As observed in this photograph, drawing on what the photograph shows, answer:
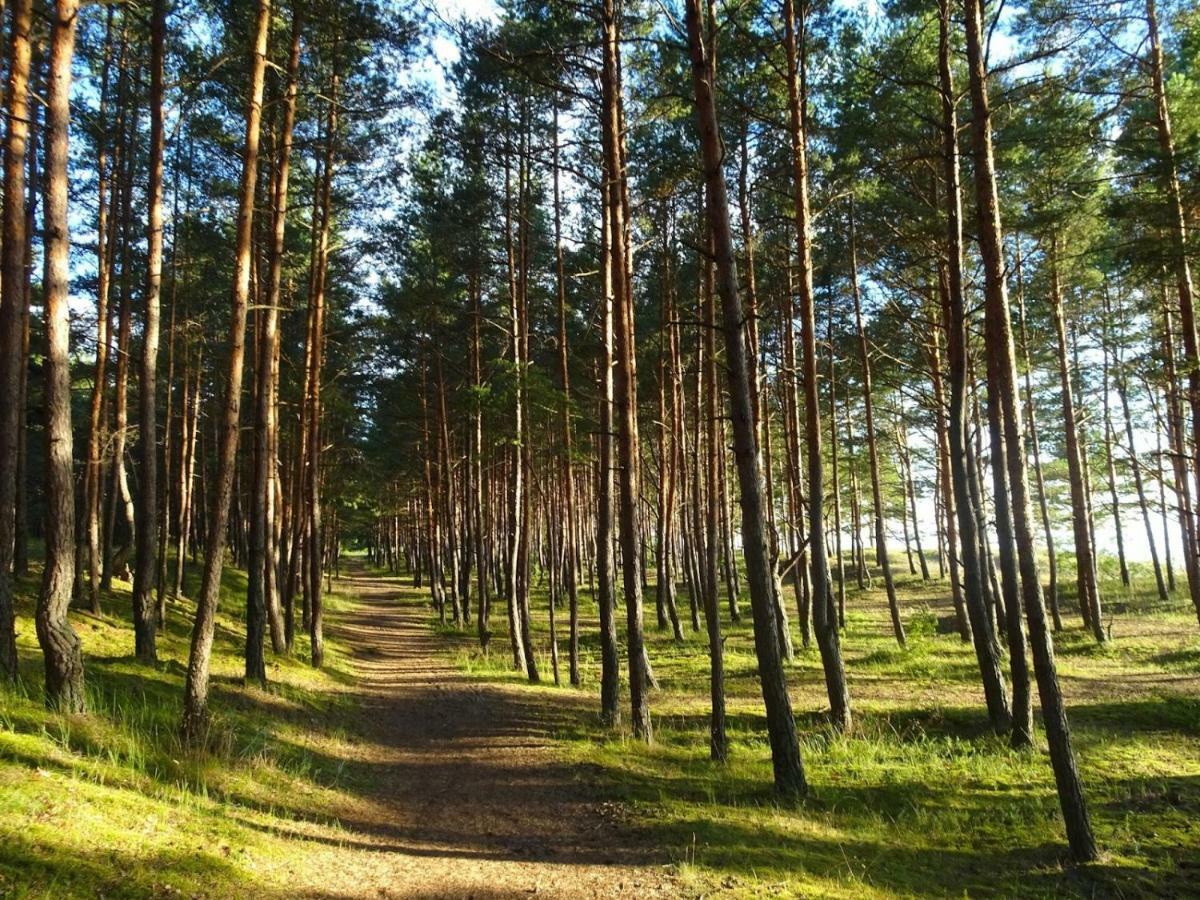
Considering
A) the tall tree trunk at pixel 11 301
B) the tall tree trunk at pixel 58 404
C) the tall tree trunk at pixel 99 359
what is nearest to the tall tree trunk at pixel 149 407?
the tall tree trunk at pixel 11 301

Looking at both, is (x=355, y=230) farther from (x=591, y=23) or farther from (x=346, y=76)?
(x=591, y=23)

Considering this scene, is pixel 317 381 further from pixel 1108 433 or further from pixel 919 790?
pixel 1108 433

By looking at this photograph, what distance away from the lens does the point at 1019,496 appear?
7148mm

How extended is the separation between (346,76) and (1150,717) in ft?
56.6

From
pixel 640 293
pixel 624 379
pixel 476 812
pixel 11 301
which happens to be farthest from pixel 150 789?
pixel 640 293

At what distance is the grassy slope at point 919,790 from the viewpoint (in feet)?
20.0

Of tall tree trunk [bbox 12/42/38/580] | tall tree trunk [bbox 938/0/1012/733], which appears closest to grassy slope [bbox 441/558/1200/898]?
tall tree trunk [bbox 938/0/1012/733]

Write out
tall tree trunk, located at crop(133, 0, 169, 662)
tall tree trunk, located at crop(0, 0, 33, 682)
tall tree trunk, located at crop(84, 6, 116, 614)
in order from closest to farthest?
tall tree trunk, located at crop(0, 0, 33, 682), tall tree trunk, located at crop(133, 0, 169, 662), tall tree trunk, located at crop(84, 6, 116, 614)

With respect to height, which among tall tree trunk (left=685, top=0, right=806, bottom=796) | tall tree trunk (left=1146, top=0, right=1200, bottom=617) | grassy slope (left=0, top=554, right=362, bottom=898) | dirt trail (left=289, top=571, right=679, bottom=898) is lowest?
dirt trail (left=289, top=571, right=679, bottom=898)

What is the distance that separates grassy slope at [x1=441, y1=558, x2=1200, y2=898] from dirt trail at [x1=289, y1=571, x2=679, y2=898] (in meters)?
0.54

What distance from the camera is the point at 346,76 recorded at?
1210 cm

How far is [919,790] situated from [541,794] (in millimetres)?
4481

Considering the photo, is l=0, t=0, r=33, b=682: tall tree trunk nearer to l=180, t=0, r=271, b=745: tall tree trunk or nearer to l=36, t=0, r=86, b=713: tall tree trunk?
l=36, t=0, r=86, b=713: tall tree trunk

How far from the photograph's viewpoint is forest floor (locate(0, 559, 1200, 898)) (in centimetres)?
527
